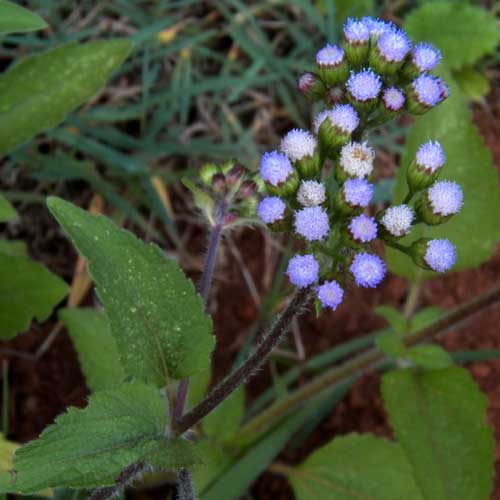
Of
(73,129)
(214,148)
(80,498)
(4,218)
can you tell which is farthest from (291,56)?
(80,498)

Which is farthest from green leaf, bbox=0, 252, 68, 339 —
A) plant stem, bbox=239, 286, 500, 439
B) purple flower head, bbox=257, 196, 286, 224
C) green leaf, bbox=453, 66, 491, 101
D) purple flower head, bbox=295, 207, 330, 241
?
green leaf, bbox=453, 66, 491, 101

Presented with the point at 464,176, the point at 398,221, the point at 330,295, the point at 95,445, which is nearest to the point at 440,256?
the point at 398,221

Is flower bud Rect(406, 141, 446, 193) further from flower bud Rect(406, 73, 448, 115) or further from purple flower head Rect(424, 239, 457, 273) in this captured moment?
purple flower head Rect(424, 239, 457, 273)

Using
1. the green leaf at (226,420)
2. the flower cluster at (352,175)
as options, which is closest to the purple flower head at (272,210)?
the flower cluster at (352,175)

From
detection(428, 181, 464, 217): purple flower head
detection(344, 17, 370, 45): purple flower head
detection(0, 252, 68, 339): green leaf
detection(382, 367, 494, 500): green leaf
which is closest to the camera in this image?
detection(428, 181, 464, 217): purple flower head

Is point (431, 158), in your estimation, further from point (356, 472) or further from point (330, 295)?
point (356, 472)

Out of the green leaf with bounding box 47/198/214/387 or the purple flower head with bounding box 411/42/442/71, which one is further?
the purple flower head with bounding box 411/42/442/71

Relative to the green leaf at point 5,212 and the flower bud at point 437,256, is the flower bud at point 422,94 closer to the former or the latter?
the flower bud at point 437,256
